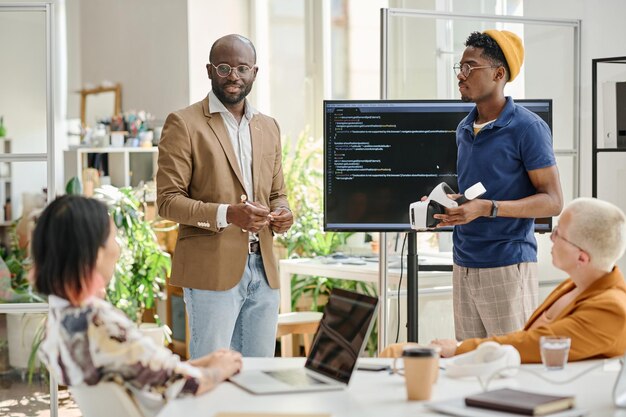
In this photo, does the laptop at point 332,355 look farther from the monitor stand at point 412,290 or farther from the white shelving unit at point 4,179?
the white shelving unit at point 4,179

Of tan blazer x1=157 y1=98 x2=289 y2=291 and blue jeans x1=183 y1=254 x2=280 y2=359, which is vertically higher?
tan blazer x1=157 y1=98 x2=289 y2=291

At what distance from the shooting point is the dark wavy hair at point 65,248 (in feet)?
6.67

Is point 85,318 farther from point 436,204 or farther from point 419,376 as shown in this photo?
point 436,204

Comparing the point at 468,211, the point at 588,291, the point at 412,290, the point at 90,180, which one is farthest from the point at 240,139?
the point at 90,180

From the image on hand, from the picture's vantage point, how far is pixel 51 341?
2.06 m

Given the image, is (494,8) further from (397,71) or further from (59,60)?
(59,60)

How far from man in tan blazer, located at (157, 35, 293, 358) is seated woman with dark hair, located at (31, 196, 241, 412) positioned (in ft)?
4.04

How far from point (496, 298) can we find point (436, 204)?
1.29 feet

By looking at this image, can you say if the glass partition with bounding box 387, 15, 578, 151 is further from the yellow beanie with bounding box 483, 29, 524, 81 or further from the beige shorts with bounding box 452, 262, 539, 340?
the beige shorts with bounding box 452, 262, 539, 340

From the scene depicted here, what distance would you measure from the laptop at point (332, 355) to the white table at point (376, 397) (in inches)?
1.6

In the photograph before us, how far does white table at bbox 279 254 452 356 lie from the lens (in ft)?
15.3

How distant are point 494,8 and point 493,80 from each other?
179 centimetres

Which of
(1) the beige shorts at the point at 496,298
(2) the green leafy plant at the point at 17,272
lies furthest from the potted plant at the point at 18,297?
(1) the beige shorts at the point at 496,298

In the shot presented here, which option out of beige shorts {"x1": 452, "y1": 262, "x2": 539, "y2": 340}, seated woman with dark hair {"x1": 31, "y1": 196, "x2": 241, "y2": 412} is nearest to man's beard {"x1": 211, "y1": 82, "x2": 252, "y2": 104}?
beige shorts {"x1": 452, "y1": 262, "x2": 539, "y2": 340}
